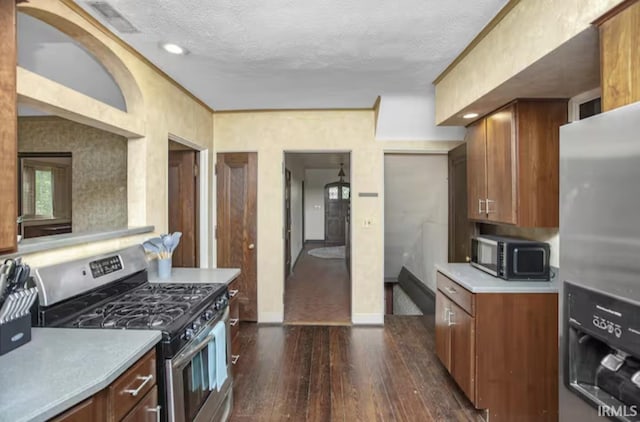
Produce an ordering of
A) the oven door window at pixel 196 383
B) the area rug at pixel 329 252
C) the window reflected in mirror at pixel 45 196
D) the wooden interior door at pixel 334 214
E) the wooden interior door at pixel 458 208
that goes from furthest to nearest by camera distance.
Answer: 1. the wooden interior door at pixel 334 214
2. the area rug at pixel 329 252
3. the window reflected in mirror at pixel 45 196
4. the wooden interior door at pixel 458 208
5. the oven door window at pixel 196 383

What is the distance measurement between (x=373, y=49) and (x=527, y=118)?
3.90 ft

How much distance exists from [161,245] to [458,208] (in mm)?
Answer: 2884

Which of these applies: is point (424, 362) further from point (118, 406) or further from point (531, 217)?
point (118, 406)

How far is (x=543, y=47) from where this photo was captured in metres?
1.49

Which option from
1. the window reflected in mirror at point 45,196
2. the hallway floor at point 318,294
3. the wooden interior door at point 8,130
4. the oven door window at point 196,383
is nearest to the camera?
the wooden interior door at point 8,130

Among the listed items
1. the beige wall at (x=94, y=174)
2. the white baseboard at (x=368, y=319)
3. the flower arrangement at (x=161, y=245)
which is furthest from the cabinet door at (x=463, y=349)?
the beige wall at (x=94, y=174)

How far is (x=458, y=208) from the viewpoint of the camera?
331 cm

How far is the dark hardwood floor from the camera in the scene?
2169mm

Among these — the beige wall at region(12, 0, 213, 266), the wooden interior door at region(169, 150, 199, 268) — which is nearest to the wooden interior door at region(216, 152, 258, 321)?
the wooden interior door at region(169, 150, 199, 268)

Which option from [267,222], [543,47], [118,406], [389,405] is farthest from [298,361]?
[543,47]

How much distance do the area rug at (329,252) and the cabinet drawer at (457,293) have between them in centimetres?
559

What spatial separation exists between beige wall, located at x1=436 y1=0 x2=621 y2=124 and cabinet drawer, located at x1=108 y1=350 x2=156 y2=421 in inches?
88.2

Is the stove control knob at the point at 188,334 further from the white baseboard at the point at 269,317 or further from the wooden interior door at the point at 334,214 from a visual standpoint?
the wooden interior door at the point at 334,214

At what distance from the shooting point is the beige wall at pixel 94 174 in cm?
343
